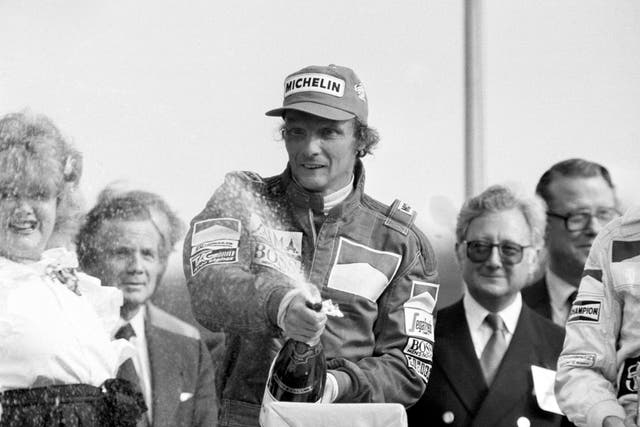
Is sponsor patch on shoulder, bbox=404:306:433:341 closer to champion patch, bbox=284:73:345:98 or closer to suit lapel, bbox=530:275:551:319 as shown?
champion patch, bbox=284:73:345:98

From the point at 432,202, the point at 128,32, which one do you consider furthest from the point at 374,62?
the point at 128,32

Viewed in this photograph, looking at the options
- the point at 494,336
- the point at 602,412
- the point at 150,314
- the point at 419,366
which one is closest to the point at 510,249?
the point at 494,336

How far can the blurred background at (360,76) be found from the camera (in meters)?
4.19

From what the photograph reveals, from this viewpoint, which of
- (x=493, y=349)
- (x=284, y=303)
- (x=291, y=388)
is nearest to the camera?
(x=291, y=388)

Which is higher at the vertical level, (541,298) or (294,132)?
(294,132)

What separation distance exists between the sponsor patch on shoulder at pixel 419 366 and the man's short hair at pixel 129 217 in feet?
2.77

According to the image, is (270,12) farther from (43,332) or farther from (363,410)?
(363,410)

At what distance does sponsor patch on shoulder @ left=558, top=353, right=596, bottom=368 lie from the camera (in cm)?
339

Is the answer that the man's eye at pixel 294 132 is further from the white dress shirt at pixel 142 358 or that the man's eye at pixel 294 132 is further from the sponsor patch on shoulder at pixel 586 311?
the sponsor patch on shoulder at pixel 586 311

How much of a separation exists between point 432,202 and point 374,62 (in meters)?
0.58

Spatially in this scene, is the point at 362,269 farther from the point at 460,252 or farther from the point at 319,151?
the point at 460,252

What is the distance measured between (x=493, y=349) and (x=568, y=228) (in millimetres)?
694

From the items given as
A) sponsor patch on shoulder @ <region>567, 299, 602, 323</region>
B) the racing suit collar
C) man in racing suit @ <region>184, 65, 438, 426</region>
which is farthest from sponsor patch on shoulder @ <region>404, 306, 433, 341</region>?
sponsor patch on shoulder @ <region>567, 299, 602, 323</region>

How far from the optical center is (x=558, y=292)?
468 cm
